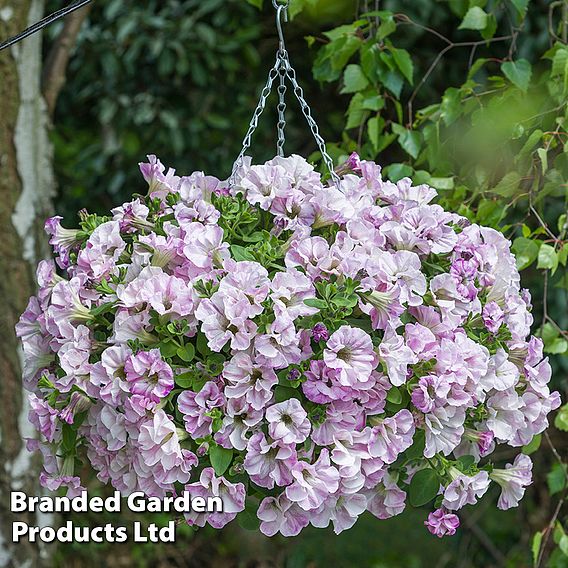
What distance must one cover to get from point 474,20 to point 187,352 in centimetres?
98

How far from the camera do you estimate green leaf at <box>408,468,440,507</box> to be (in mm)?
1136

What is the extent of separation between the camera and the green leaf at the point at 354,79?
1728 millimetres

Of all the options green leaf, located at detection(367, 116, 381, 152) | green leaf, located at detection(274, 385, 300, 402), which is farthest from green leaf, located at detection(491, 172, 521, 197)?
green leaf, located at detection(274, 385, 300, 402)

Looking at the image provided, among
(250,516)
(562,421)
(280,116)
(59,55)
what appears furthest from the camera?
(59,55)

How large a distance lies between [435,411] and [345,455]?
12 centimetres

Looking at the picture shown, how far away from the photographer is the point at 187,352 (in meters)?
1.04

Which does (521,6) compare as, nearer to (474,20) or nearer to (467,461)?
(474,20)

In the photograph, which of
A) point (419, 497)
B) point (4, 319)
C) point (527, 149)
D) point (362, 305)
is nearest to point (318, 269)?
point (362, 305)

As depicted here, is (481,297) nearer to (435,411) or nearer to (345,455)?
(435,411)

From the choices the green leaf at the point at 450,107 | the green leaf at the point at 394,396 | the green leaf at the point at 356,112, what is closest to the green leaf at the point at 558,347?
the green leaf at the point at 450,107

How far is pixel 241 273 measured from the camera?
3.35ft

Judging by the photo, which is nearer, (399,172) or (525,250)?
(525,250)

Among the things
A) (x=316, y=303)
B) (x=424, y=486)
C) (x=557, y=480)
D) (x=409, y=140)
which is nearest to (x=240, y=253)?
(x=316, y=303)

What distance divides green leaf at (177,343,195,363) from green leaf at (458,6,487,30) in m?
0.94
